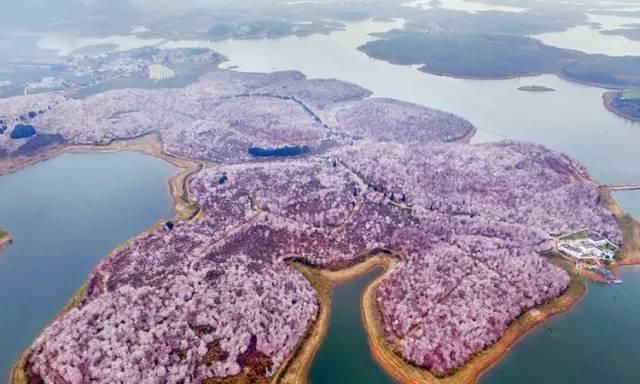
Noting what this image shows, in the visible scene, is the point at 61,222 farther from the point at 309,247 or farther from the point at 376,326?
the point at 376,326

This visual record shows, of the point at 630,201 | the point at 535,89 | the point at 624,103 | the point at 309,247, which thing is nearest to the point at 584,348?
the point at 309,247

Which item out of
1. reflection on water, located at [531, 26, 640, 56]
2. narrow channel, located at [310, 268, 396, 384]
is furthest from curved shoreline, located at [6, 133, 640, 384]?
reflection on water, located at [531, 26, 640, 56]

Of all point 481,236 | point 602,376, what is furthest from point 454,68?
point 602,376

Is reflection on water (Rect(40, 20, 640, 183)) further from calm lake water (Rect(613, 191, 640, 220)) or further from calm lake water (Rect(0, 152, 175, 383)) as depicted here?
calm lake water (Rect(0, 152, 175, 383))

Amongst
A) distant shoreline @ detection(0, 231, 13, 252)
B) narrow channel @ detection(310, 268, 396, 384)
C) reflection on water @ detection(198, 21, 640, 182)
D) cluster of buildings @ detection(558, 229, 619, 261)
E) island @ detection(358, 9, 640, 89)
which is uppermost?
island @ detection(358, 9, 640, 89)

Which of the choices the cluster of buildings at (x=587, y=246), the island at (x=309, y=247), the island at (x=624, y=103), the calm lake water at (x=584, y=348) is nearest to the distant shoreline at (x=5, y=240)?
the island at (x=309, y=247)

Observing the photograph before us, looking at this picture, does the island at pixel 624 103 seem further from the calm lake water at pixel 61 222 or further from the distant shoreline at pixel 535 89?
the calm lake water at pixel 61 222
